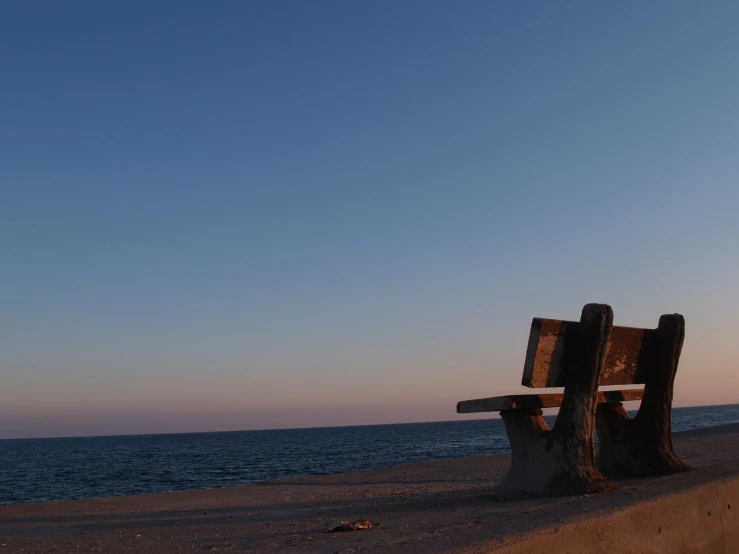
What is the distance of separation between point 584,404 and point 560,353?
58 centimetres

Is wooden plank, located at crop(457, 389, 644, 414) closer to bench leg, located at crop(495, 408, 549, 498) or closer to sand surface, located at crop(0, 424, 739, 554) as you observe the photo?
bench leg, located at crop(495, 408, 549, 498)

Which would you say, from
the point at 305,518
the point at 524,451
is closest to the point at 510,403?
the point at 524,451

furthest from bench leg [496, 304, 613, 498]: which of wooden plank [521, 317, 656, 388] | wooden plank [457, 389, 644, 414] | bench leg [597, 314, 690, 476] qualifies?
bench leg [597, 314, 690, 476]

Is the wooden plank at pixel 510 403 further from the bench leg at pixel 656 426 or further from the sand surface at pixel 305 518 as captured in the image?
the bench leg at pixel 656 426

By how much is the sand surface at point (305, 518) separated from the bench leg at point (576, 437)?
36cm

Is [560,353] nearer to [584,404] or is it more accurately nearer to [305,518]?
[584,404]

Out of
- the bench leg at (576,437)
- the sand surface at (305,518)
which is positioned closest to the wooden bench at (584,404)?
the bench leg at (576,437)

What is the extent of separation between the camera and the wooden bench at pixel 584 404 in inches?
279

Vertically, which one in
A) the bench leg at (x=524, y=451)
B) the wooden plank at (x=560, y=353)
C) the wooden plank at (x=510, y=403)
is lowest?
the bench leg at (x=524, y=451)

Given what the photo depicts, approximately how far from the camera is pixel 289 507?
27.4 ft

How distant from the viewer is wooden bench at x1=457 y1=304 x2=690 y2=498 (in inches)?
279

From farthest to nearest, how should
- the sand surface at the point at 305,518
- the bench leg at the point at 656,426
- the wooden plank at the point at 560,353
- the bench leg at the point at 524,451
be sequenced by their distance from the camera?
the bench leg at the point at 656,426 → the bench leg at the point at 524,451 → the wooden plank at the point at 560,353 → the sand surface at the point at 305,518

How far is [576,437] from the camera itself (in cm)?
714

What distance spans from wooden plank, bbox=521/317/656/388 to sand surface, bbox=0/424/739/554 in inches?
46.7
